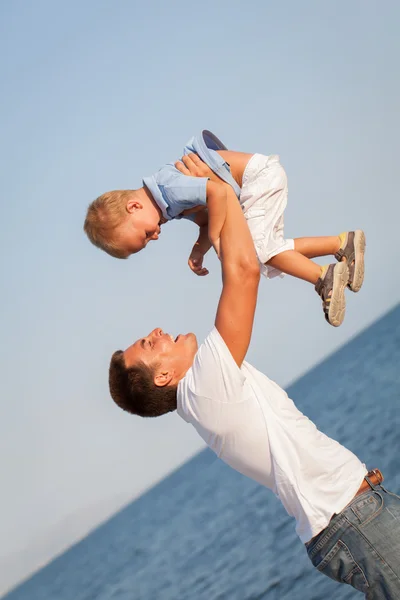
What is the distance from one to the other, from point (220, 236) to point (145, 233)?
0.68 m

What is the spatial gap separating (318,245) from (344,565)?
170 centimetres

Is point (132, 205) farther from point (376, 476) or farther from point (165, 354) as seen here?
point (376, 476)

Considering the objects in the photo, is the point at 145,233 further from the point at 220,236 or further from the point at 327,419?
the point at 327,419

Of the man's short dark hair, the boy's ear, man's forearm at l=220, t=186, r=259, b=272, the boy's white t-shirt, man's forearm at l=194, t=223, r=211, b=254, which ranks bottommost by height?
the boy's white t-shirt

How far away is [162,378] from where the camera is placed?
399 cm

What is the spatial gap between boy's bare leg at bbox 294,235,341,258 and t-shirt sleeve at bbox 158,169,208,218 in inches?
28.6

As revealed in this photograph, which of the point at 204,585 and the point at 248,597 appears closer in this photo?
the point at 248,597

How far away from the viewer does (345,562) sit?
12.0 feet

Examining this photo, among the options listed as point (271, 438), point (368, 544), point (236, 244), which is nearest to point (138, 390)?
point (271, 438)

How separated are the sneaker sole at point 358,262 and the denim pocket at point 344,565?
4.56 feet

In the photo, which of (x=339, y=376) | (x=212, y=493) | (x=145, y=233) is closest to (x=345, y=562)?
(x=145, y=233)

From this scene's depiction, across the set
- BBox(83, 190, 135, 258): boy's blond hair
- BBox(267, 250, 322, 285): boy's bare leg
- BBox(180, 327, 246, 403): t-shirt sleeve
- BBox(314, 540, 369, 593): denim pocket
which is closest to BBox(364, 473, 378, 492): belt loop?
BBox(314, 540, 369, 593): denim pocket

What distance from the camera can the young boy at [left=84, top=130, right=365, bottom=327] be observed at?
4270 millimetres

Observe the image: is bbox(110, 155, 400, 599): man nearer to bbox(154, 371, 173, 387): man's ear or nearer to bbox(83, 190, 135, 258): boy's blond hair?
bbox(154, 371, 173, 387): man's ear
